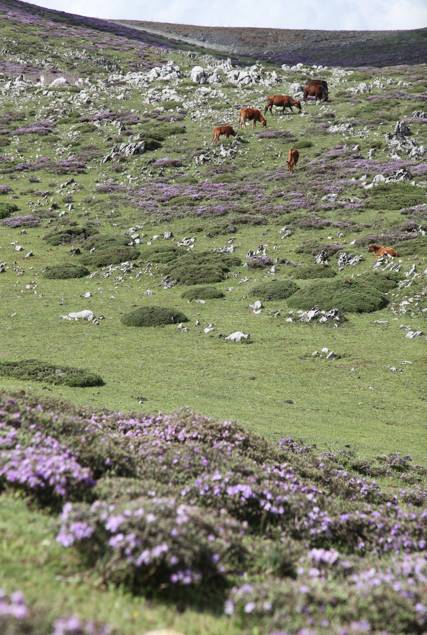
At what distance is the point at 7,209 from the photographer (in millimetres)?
51281

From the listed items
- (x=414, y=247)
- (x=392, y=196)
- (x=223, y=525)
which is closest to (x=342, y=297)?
(x=414, y=247)

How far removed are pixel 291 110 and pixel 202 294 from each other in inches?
2120

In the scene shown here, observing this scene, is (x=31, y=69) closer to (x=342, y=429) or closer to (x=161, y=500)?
(x=342, y=429)

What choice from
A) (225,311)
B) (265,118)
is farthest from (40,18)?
(225,311)

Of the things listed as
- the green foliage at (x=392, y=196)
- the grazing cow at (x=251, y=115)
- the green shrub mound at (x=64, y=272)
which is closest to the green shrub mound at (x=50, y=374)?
the green shrub mound at (x=64, y=272)

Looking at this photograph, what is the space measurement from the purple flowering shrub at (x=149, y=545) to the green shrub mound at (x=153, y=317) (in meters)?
22.8

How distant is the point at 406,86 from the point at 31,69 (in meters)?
71.8

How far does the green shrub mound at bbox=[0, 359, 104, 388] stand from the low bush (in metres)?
34.2

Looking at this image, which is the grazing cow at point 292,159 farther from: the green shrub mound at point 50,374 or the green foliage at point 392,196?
the green shrub mound at point 50,374

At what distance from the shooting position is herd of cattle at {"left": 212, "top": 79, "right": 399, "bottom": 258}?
36.3 m

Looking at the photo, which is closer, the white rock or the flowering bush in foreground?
the flowering bush in foreground

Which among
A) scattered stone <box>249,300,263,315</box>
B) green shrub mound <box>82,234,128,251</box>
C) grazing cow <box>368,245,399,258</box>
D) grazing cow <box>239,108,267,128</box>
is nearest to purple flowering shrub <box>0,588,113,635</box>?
scattered stone <box>249,300,263,315</box>

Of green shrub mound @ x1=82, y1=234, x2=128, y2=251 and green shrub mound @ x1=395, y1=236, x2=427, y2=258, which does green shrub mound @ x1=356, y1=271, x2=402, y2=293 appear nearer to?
green shrub mound @ x1=395, y1=236, x2=427, y2=258

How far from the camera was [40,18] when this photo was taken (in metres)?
146
